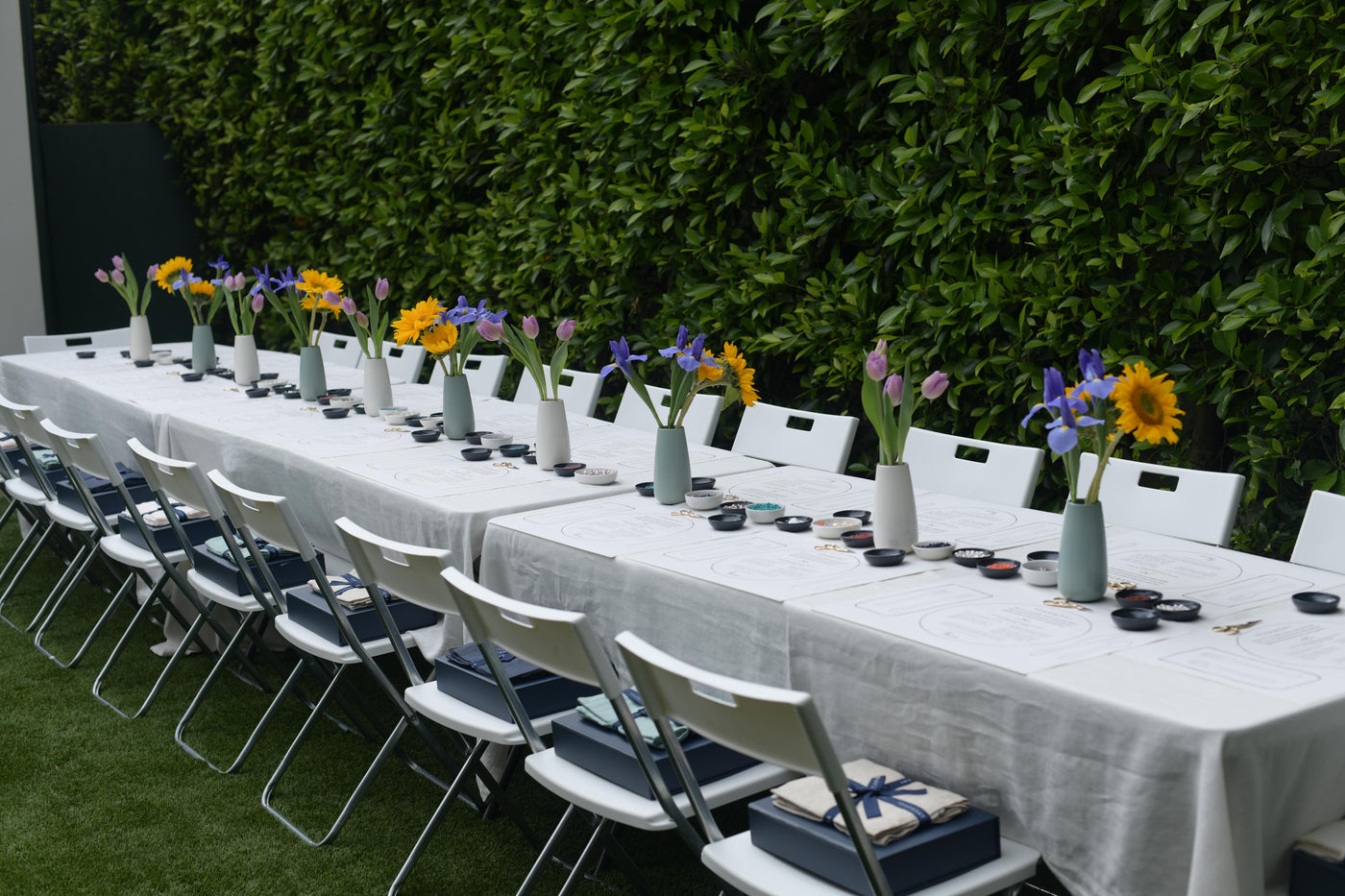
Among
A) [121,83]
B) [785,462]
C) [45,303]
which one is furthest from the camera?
[121,83]

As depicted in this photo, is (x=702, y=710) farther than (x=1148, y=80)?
No

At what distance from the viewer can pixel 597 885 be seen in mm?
2863

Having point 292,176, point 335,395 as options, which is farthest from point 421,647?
point 292,176

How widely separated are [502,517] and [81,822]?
4.45 ft

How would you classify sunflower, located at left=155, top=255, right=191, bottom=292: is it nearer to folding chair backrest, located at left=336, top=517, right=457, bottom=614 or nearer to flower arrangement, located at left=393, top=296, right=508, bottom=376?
flower arrangement, located at left=393, top=296, right=508, bottom=376

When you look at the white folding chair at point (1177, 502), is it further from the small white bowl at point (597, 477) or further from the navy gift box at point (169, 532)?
the navy gift box at point (169, 532)

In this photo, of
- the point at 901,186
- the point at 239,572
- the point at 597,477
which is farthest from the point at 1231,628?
the point at 901,186

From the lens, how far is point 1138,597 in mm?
2266

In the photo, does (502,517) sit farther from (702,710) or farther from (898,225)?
(898,225)

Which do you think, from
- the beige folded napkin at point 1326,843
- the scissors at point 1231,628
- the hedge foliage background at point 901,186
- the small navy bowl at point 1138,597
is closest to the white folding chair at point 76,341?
the hedge foliage background at point 901,186

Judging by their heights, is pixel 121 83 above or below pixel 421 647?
above

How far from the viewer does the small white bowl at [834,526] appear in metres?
2.82

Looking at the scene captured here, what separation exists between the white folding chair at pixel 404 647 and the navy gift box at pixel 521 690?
0.02m

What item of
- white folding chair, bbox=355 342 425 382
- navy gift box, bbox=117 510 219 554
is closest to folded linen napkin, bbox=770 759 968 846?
navy gift box, bbox=117 510 219 554
